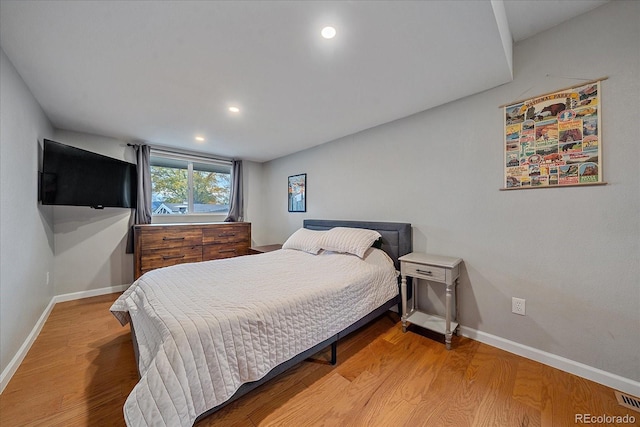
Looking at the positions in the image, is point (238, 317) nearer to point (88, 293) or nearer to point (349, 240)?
point (349, 240)

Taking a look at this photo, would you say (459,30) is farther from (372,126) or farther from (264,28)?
(372,126)

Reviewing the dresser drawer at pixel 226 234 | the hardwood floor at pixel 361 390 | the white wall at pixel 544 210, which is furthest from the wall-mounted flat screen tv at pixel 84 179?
the white wall at pixel 544 210

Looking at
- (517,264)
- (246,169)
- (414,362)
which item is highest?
(246,169)

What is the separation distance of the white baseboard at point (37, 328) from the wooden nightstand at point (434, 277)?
305 centimetres

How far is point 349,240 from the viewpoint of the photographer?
259 centimetres

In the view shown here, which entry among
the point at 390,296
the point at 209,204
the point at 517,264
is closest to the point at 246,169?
the point at 209,204

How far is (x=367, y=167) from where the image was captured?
3.01m

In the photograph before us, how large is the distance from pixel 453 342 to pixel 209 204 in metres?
4.20

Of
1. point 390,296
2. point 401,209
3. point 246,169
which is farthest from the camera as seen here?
point 246,169

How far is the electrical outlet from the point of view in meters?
1.87

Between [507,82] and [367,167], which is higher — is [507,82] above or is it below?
above

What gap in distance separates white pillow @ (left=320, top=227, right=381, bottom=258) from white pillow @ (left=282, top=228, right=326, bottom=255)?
9 centimetres

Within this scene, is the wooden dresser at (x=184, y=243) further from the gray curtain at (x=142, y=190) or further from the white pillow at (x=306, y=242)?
the white pillow at (x=306, y=242)

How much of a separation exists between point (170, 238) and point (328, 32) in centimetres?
336
